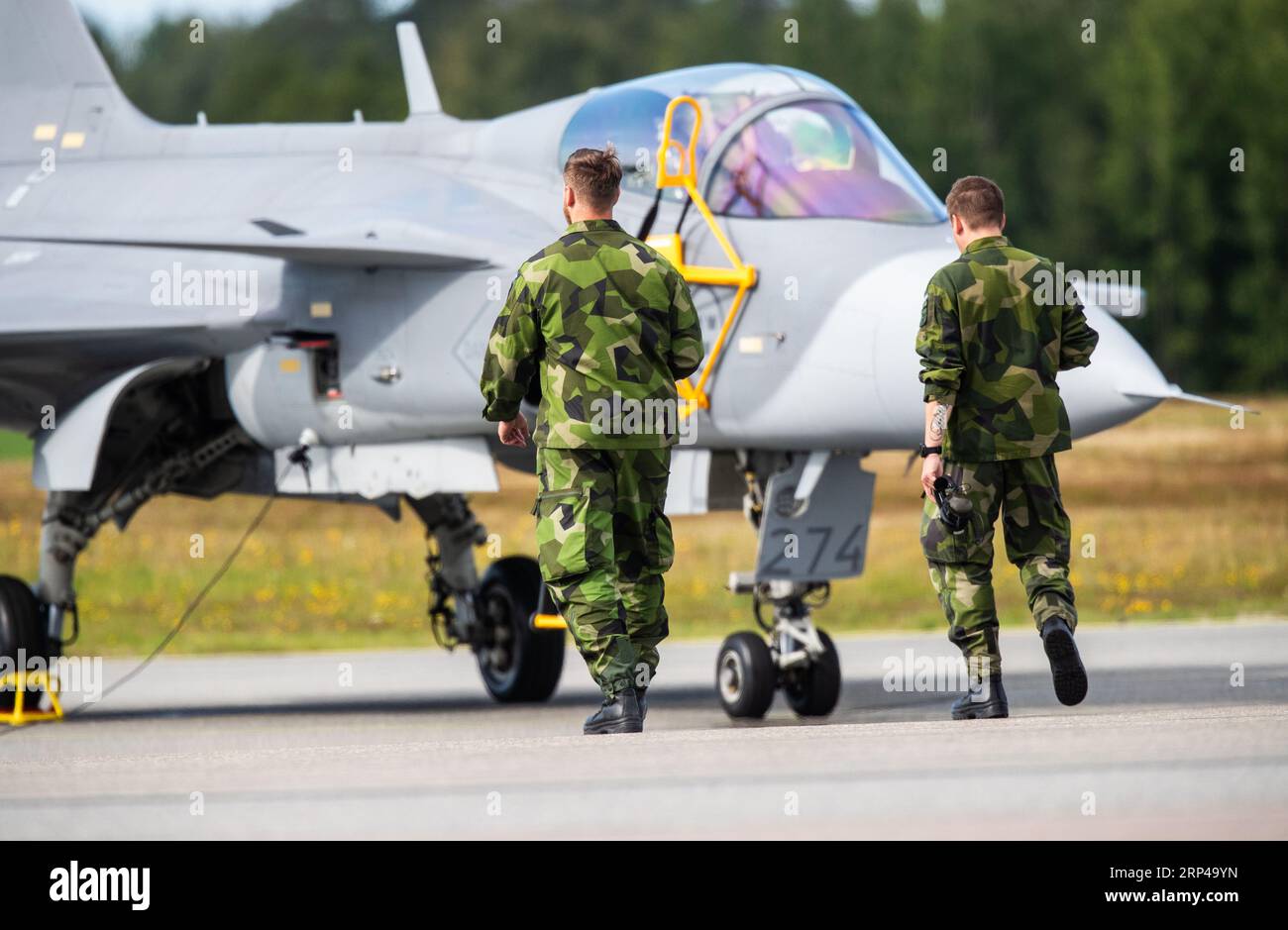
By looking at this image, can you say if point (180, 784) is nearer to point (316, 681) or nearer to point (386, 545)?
point (316, 681)

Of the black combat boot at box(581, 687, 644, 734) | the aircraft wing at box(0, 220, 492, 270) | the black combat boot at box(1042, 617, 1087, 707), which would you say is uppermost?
the aircraft wing at box(0, 220, 492, 270)

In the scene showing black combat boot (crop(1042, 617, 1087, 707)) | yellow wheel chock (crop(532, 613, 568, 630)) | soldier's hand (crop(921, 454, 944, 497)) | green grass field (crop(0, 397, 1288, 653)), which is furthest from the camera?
green grass field (crop(0, 397, 1288, 653))

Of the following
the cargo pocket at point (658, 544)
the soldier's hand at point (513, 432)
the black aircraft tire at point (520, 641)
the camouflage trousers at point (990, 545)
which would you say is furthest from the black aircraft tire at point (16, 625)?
the camouflage trousers at point (990, 545)

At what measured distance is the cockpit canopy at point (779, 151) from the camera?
34.0 ft

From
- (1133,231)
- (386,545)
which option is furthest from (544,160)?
(1133,231)

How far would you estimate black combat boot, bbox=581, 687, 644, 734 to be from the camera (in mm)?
7492

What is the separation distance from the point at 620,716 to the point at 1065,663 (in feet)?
5.37

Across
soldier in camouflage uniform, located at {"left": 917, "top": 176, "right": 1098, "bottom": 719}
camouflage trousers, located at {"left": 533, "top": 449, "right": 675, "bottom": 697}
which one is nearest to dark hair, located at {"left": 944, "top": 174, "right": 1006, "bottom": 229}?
soldier in camouflage uniform, located at {"left": 917, "top": 176, "right": 1098, "bottom": 719}

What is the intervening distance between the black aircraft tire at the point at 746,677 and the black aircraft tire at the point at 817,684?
0.18 m

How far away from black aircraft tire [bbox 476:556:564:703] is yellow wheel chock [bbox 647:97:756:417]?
3324mm

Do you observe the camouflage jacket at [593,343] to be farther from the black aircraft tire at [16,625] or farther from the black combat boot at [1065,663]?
the black aircraft tire at [16,625]

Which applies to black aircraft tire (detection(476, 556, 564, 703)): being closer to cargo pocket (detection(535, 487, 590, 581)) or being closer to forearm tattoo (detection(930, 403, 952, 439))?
cargo pocket (detection(535, 487, 590, 581))

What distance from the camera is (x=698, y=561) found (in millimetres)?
26156

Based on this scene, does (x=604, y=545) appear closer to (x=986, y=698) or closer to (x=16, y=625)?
(x=986, y=698)
